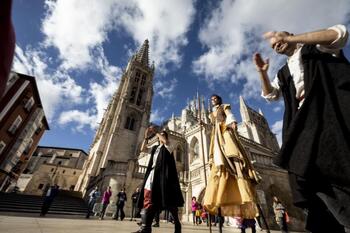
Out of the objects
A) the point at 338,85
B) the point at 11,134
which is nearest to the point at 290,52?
the point at 338,85

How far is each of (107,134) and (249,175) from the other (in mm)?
31397

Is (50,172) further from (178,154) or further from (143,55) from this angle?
(143,55)

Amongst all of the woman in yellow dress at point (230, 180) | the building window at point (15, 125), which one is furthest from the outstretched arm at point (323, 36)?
the building window at point (15, 125)

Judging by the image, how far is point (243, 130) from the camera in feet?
113

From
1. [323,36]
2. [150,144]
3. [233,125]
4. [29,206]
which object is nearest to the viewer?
[323,36]

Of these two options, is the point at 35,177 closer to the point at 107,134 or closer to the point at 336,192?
the point at 107,134

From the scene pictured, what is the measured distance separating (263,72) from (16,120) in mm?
26811

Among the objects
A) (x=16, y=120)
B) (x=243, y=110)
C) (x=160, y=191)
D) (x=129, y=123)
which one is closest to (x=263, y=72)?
(x=160, y=191)

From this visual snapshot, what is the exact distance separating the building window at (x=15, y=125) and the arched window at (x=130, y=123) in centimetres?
1493

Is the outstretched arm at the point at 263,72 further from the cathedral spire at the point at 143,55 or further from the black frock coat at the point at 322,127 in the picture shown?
the cathedral spire at the point at 143,55

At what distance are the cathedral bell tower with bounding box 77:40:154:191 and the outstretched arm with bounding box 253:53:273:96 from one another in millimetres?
21727

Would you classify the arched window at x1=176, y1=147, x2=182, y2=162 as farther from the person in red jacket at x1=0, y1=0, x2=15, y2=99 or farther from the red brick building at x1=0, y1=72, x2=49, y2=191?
the person in red jacket at x1=0, y1=0, x2=15, y2=99

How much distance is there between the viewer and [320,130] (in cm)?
132

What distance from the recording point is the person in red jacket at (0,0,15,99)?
689 mm
